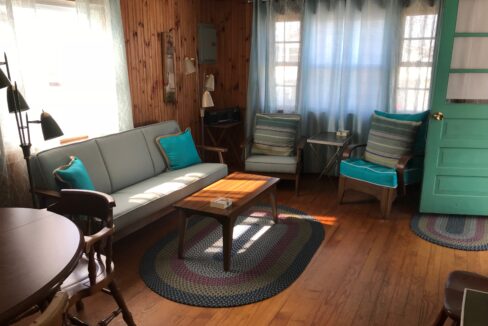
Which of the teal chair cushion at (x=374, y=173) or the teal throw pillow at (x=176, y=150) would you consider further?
the teal throw pillow at (x=176, y=150)

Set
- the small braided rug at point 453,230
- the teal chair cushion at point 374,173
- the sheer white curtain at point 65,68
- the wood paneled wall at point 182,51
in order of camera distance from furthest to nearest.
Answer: the wood paneled wall at point 182,51 → the teal chair cushion at point 374,173 → the small braided rug at point 453,230 → the sheer white curtain at point 65,68

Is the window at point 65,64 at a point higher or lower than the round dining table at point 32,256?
Answer: higher

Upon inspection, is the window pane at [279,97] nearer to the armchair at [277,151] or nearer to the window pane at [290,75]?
the window pane at [290,75]

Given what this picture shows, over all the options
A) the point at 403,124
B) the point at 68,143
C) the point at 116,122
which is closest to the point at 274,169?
the point at 403,124

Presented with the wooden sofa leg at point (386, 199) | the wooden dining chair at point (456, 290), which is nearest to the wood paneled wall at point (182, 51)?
the wooden sofa leg at point (386, 199)

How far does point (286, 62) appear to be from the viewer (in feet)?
15.3

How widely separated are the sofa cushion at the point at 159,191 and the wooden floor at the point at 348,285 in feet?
1.11

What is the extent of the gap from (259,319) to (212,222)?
54.4 inches

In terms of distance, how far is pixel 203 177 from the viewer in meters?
3.54

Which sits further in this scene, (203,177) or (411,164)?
(411,164)

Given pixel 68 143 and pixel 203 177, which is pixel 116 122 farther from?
pixel 203 177

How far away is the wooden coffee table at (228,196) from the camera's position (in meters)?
2.60

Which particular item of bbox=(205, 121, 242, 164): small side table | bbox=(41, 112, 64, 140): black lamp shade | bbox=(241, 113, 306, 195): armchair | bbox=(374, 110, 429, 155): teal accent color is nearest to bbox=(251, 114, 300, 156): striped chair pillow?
bbox=(241, 113, 306, 195): armchair

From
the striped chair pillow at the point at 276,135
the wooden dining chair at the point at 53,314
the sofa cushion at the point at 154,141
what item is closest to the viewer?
the wooden dining chair at the point at 53,314
